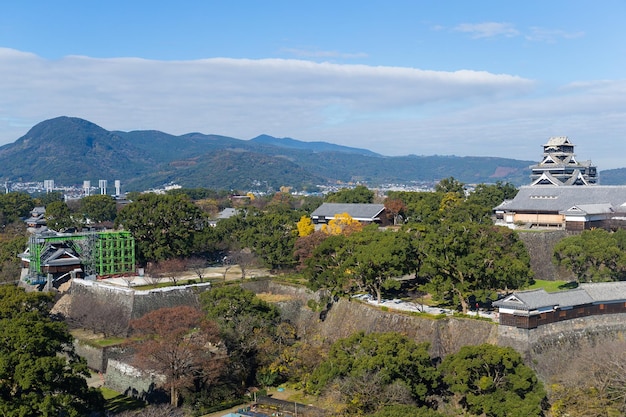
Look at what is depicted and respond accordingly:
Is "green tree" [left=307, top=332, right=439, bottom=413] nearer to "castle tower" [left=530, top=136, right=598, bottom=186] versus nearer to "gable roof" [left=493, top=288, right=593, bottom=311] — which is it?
"gable roof" [left=493, top=288, right=593, bottom=311]

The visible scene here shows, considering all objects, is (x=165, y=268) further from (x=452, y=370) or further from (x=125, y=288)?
(x=452, y=370)

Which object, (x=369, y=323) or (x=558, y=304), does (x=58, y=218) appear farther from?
(x=558, y=304)

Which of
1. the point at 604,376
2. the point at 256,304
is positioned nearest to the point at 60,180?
the point at 256,304

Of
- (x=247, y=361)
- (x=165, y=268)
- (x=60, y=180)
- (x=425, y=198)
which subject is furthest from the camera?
(x=60, y=180)

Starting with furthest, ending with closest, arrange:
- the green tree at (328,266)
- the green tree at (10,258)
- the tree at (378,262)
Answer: the green tree at (10,258) → the green tree at (328,266) → the tree at (378,262)

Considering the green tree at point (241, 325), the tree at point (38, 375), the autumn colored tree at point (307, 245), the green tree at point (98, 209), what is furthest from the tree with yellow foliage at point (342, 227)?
the green tree at point (98, 209)

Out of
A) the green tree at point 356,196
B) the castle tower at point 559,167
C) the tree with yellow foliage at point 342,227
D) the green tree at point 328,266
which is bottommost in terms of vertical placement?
the green tree at point 328,266

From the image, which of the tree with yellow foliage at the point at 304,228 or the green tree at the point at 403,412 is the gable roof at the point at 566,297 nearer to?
the green tree at the point at 403,412
